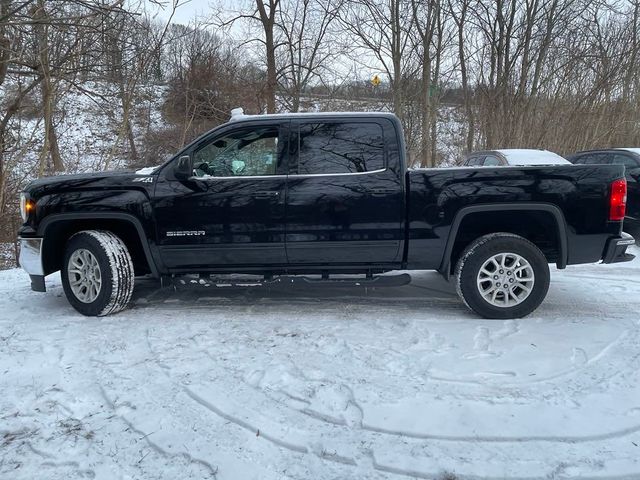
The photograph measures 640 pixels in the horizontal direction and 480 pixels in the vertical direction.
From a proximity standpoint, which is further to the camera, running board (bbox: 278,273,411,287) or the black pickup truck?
running board (bbox: 278,273,411,287)

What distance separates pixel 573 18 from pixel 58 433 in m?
18.8

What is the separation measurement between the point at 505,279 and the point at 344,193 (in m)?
1.72

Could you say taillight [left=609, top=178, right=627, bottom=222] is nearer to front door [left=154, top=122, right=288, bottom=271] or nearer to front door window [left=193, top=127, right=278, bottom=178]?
front door [left=154, top=122, right=288, bottom=271]

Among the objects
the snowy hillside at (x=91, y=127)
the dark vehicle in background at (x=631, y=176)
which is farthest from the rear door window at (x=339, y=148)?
the snowy hillside at (x=91, y=127)

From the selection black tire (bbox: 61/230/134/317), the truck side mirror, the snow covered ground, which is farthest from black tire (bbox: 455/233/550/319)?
black tire (bbox: 61/230/134/317)

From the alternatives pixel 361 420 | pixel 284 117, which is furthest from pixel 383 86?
pixel 361 420

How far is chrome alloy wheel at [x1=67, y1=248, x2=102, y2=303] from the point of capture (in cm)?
475

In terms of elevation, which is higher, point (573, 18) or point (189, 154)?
point (573, 18)

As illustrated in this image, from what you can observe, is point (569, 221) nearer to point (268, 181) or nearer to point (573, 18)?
point (268, 181)

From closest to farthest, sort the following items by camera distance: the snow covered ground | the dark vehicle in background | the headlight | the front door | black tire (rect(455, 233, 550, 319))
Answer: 1. the snow covered ground
2. black tire (rect(455, 233, 550, 319))
3. the front door
4. the headlight
5. the dark vehicle in background

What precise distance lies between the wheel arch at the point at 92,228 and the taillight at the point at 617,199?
440 cm

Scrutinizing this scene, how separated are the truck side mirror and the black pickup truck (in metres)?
0.01

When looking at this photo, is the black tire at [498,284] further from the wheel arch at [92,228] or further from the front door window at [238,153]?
the wheel arch at [92,228]

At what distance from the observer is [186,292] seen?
570 cm
